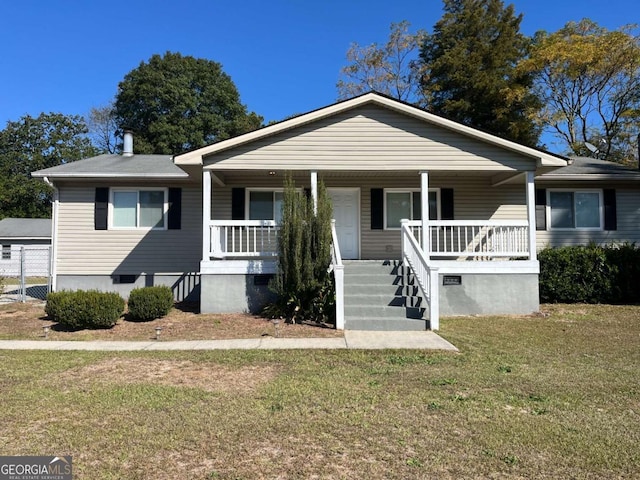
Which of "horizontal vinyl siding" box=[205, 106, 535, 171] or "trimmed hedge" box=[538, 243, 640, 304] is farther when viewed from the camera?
"trimmed hedge" box=[538, 243, 640, 304]

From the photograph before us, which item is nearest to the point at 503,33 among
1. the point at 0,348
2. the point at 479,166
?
the point at 479,166

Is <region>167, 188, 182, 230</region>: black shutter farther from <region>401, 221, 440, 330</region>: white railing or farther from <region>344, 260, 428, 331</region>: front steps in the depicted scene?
<region>401, 221, 440, 330</region>: white railing

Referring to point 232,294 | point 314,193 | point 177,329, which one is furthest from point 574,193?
point 177,329

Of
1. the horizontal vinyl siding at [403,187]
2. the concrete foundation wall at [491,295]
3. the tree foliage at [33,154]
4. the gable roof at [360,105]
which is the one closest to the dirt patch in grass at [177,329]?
the concrete foundation wall at [491,295]

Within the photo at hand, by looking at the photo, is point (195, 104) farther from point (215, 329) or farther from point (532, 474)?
point (532, 474)

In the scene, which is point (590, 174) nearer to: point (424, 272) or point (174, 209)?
point (424, 272)

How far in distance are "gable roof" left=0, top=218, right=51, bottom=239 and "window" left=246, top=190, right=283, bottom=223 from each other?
23.7 m

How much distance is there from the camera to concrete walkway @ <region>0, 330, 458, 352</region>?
6.87m

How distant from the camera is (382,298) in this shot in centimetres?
905

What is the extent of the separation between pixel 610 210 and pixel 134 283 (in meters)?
13.7

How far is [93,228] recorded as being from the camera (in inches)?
486

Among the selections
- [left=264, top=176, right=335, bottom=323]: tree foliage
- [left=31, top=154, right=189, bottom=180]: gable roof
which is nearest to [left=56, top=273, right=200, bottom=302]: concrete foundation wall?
[left=31, top=154, right=189, bottom=180]: gable roof

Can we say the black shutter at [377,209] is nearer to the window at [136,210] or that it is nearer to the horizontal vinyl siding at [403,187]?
the horizontal vinyl siding at [403,187]

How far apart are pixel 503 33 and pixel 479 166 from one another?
832 inches
